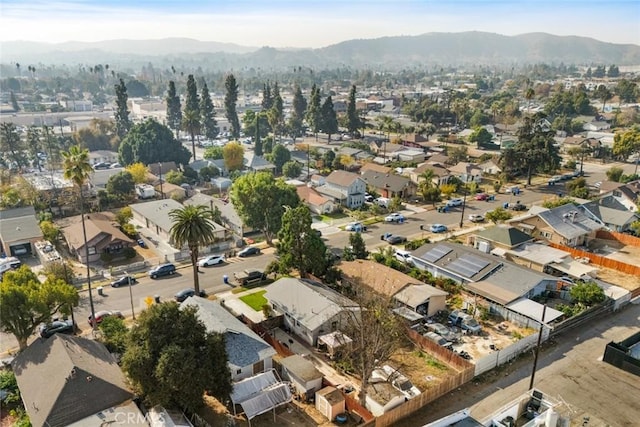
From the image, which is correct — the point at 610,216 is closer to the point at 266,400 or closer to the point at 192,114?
the point at 266,400

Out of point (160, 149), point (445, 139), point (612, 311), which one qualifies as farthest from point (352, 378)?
point (445, 139)

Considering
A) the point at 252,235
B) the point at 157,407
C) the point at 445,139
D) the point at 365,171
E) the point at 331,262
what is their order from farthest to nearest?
the point at 445,139, the point at 365,171, the point at 252,235, the point at 331,262, the point at 157,407

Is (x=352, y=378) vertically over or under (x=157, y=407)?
under

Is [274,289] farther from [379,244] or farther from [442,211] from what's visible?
[442,211]

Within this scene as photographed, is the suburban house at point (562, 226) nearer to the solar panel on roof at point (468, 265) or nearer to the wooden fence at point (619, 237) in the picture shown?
the wooden fence at point (619, 237)

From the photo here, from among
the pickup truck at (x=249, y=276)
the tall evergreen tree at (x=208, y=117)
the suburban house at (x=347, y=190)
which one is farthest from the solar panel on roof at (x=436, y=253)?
the tall evergreen tree at (x=208, y=117)

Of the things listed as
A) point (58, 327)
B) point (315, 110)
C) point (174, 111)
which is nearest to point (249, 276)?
point (58, 327)

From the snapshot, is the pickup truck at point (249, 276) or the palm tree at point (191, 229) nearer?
the palm tree at point (191, 229)
